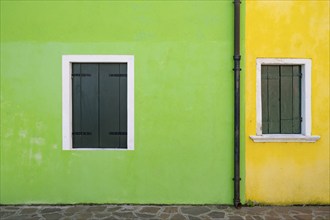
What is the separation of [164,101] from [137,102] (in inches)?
19.1

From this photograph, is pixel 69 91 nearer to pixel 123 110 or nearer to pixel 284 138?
pixel 123 110

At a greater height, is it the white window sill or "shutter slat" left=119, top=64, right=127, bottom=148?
"shutter slat" left=119, top=64, right=127, bottom=148

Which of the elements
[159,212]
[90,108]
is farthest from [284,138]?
[90,108]

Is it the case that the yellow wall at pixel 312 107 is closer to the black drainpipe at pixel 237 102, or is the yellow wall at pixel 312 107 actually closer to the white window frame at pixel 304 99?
the white window frame at pixel 304 99

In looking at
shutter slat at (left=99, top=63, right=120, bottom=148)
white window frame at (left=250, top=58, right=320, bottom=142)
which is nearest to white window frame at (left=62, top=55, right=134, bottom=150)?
shutter slat at (left=99, top=63, right=120, bottom=148)

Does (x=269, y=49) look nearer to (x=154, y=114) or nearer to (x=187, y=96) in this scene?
(x=187, y=96)

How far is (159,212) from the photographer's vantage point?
503 cm

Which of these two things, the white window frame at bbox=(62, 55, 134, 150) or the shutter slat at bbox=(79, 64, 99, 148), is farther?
the shutter slat at bbox=(79, 64, 99, 148)

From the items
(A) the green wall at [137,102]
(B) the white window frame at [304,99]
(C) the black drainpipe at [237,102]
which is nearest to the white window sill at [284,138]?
(B) the white window frame at [304,99]

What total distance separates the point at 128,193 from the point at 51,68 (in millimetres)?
2644

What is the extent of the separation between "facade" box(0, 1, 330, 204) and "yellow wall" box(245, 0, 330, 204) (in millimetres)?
18

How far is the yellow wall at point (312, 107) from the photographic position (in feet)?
17.4

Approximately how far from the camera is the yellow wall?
5301 mm

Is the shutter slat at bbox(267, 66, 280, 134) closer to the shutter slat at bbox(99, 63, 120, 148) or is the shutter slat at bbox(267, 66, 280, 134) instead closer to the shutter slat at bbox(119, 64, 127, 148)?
the shutter slat at bbox(119, 64, 127, 148)
